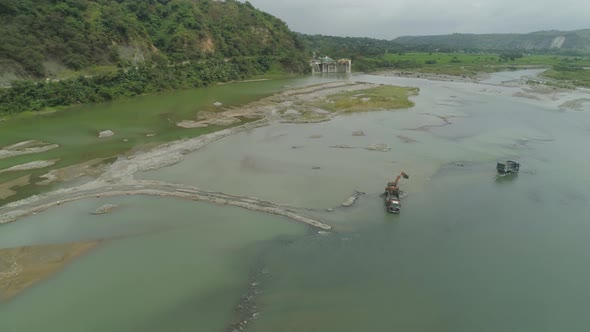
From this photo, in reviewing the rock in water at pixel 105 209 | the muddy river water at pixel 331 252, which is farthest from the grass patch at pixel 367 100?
the rock in water at pixel 105 209

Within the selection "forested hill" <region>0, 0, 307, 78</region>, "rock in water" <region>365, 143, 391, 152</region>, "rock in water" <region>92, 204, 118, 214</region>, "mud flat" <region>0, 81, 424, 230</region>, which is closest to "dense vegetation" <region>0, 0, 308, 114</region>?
"forested hill" <region>0, 0, 307, 78</region>

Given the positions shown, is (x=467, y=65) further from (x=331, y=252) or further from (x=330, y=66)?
(x=331, y=252)

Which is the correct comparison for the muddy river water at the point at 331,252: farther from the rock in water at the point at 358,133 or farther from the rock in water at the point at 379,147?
the rock in water at the point at 358,133

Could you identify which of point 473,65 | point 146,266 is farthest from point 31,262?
point 473,65

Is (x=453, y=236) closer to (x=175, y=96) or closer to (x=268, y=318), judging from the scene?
(x=268, y=318)

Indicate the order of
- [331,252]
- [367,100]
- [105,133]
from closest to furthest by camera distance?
[331,252], [105,133], [367,100]

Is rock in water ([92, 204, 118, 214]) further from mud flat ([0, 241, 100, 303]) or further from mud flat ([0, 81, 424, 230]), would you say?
mud flat ([0, 241, 100, 303])
